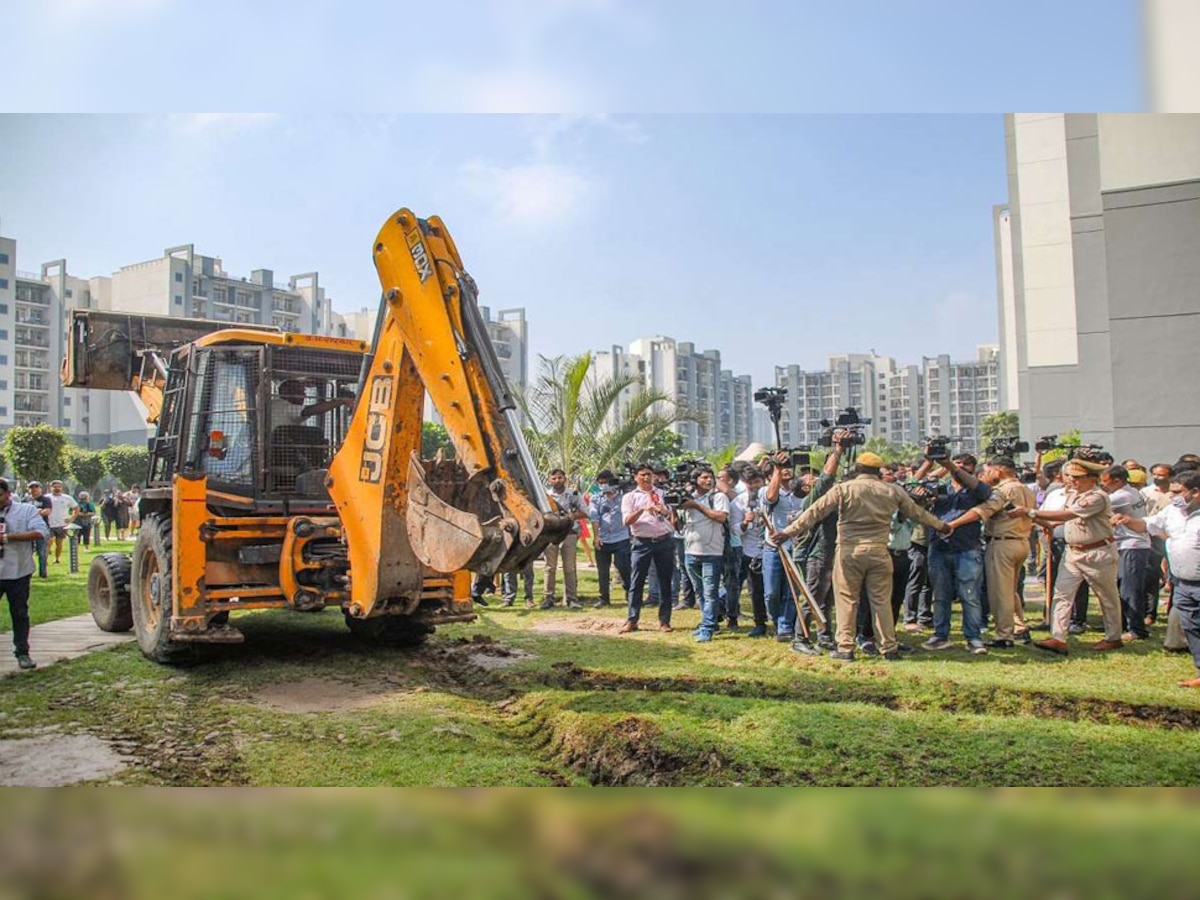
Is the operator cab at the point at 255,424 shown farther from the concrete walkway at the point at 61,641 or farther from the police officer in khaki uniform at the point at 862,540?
the police officer in khaki uniform at the point at 862,540

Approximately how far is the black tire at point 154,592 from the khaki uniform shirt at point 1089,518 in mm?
6233

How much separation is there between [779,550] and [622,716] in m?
2.84

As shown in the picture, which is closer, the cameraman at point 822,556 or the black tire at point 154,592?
the black tire at point 154,592

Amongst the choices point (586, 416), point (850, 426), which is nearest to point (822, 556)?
point (850, 426)

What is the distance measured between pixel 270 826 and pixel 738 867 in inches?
89.0

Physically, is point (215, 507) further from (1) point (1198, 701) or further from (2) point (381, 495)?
(1) point (1198, 701)

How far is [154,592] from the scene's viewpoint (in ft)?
21.8

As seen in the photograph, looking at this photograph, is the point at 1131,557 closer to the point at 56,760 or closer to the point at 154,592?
the point at 154,592

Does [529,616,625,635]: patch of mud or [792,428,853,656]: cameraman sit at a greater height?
[792,428,853,656]: cameraman

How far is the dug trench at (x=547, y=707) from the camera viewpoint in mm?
4871

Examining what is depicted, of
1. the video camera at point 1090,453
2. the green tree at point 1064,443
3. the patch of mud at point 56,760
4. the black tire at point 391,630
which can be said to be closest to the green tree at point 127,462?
the black tire at point 391,630

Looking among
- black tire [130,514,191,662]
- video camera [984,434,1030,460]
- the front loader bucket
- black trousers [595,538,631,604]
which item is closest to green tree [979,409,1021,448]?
video camera [984,434,1030,460]

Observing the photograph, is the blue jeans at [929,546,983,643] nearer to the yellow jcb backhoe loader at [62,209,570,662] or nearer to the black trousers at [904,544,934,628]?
the black trousers at [904,544,934,628]

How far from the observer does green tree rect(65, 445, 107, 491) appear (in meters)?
7.13
